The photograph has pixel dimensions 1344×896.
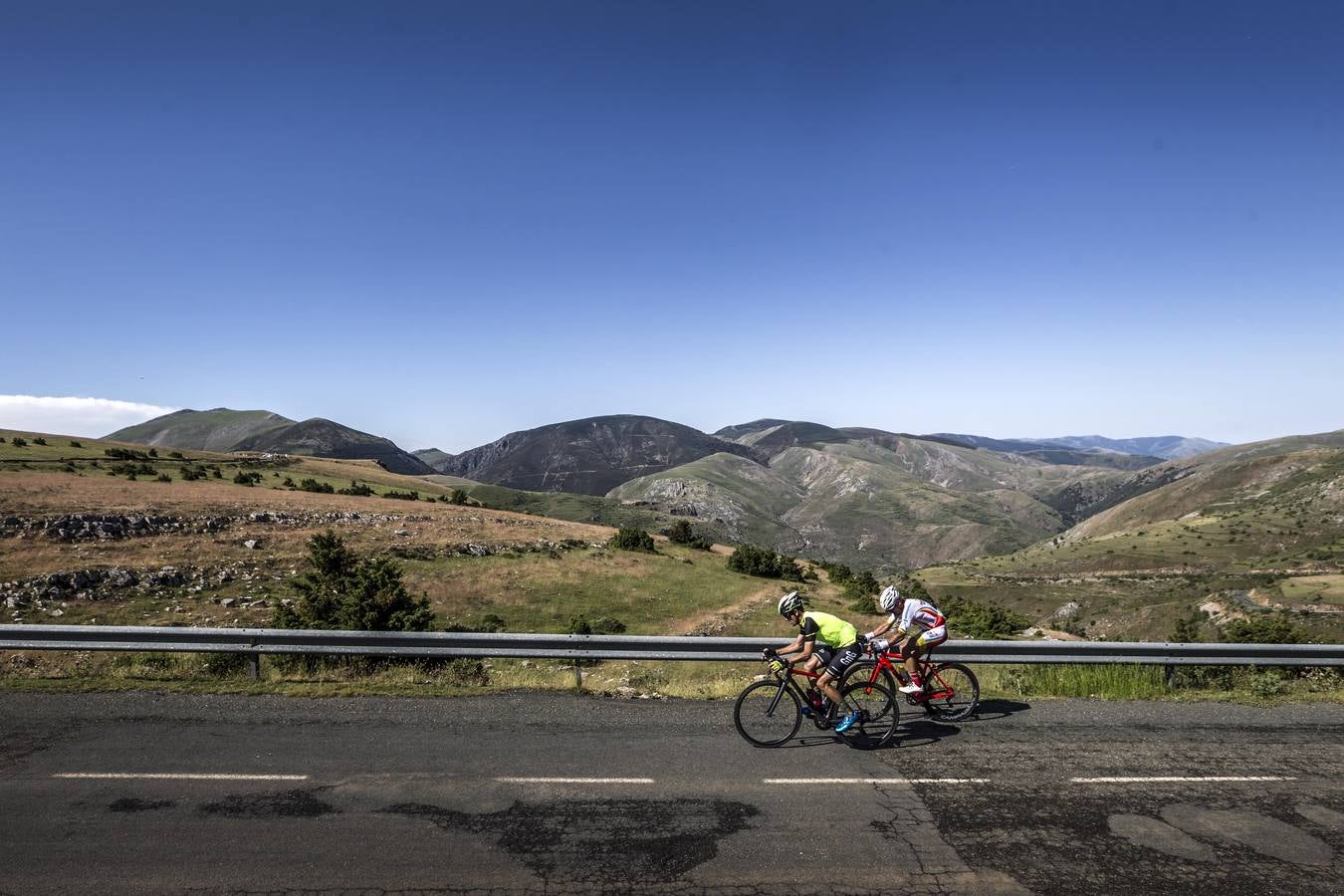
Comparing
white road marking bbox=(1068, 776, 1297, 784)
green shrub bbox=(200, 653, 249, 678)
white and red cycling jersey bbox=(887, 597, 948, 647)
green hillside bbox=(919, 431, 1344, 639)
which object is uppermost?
white and red cycling jersey bbox=(887, 597, 948, 647)

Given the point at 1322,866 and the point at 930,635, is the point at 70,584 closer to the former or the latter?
the point at 930,635

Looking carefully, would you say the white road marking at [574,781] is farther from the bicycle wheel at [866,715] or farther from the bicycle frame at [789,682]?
the bicycle wheel at [866,715]

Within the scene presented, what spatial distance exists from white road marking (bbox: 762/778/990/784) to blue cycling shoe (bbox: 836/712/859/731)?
107cm

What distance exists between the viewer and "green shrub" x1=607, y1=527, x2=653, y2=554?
46.6 meters

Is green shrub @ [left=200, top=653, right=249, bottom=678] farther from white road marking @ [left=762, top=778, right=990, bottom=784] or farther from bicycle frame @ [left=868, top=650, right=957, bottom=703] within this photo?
bicycle frame @ [left=868, top=650, right=957, bottom=703]

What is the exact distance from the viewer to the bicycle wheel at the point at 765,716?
915 cm

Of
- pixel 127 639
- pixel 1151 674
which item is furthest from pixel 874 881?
pixel 127 639

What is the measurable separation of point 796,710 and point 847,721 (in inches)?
26.0

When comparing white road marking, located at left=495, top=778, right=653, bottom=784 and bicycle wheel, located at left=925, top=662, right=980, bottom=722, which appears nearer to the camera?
white road marking, located at left=495, top=778, right=653, bottom=784

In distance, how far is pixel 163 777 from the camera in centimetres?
770

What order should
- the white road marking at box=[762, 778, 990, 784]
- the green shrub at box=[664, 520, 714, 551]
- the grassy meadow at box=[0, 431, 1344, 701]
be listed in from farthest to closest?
the green shrub at box=[664, 520, 714, 551], the grassy meadow at box=[0, 431, 1344, 701], the white road marking at box=[762, 778, 990, 784]

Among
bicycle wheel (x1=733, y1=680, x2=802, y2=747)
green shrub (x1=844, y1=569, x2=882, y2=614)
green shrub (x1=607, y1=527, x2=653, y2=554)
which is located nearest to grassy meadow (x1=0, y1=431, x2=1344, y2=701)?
green shrub (x1=844, y1=569, x2=882, y2=614)

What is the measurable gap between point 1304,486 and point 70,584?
20096 centimetres

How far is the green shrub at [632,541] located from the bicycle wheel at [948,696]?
119 feet
